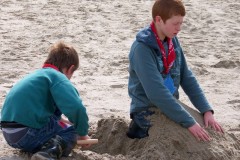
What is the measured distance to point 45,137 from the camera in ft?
15.4

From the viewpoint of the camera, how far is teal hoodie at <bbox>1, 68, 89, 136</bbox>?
4570 millimetres

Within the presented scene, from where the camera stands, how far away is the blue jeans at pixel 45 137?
4.66 m

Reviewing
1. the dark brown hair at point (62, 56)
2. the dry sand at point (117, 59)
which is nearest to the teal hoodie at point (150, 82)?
the dry sand at point (117, 59)

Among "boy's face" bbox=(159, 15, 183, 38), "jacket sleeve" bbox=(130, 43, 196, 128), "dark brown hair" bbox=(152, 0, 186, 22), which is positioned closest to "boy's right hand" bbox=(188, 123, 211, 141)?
"jacket sleeve" bbox=(130, 43, 196, 128)

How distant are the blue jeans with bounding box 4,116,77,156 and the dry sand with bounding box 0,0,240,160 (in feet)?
0.28

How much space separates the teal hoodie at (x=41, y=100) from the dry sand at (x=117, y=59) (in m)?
0.30

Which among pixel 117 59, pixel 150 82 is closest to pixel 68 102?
pixel 150 82

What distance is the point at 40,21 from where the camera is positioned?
956 centimetres

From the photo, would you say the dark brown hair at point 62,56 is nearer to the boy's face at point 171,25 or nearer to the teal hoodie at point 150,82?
the teal hoodie at point 150,82

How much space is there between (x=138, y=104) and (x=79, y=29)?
442 centimetres

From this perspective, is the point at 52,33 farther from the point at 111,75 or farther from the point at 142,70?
the point at 142,70

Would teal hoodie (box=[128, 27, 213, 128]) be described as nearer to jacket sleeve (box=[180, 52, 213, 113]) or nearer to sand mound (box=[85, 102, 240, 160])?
sand mound (box=[85, 102, 240, 160])

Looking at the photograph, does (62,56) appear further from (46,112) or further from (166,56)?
(166,56)

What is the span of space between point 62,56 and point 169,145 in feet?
3.18
